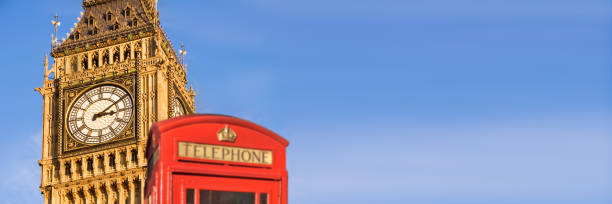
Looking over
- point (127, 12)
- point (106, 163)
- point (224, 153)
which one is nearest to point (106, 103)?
point (106, 163)

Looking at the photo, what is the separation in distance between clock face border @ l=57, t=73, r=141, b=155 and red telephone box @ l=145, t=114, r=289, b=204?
4087cm

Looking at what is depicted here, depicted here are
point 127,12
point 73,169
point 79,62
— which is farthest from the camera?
point 127,12

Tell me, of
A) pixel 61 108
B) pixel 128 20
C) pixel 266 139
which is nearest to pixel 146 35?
pixel 128 20

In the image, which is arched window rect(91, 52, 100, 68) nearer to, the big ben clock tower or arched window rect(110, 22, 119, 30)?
the big ben clock tower

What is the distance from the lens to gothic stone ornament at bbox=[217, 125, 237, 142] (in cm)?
2659

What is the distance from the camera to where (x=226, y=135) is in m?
26.6

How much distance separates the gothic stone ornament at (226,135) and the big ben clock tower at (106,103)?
131ft

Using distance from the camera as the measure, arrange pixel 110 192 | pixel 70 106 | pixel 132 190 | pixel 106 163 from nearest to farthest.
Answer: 1. pixel 132 190
2. pixel 110 192
3. pixel 106 163
4. pixel 70 106

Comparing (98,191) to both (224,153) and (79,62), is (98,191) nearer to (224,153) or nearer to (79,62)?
(79,62)

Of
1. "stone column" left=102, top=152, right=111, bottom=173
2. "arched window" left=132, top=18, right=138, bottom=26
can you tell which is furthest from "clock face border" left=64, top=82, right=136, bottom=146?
"arched window" left=132, top=18, right=138, bottom=26

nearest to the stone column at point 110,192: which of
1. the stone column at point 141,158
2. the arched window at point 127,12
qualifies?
the stone column at point 141,158

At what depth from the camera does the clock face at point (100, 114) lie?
68.2m

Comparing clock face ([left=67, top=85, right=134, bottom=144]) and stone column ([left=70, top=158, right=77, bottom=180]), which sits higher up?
clock face ([left=67, top=85, right=134, bottom=144])

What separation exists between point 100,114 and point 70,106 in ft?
7.75
